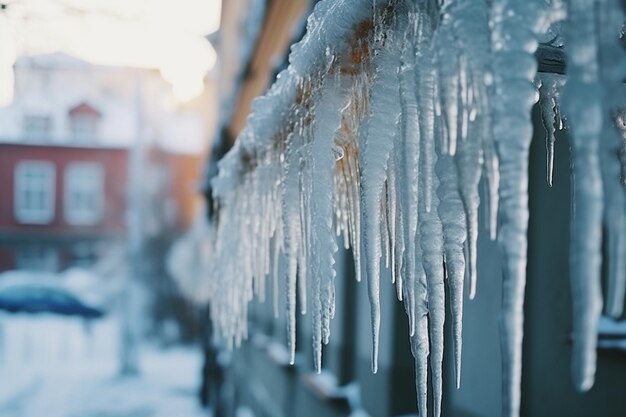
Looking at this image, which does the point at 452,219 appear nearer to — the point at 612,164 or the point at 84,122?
the point at 612,164

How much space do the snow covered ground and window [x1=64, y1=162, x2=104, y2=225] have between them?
5.89m

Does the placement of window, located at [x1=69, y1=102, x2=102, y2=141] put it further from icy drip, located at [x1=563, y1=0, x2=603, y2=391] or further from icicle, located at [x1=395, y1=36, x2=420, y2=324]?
icy drip, located at [x1=563, y1=0, x2=603, y2=391]

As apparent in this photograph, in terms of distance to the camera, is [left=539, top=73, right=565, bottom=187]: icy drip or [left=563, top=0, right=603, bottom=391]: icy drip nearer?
[left=563, top=0, right=603, bottom=391]: icy drip

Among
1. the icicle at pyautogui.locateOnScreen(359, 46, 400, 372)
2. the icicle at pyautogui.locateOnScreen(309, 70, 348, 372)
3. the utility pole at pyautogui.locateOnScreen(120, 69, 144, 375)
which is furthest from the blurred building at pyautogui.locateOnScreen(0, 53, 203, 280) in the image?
the icicle at pyautogui.locateOnScreen(359, 46, 400, 372)

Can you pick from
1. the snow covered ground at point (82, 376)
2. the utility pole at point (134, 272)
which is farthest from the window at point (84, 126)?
the utility pole at point (134, 272)

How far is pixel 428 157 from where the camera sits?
3.53 feet

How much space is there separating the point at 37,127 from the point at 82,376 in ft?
45.8

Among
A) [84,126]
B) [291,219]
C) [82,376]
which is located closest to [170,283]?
[82,376]

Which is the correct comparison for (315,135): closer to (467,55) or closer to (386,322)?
(467,55)

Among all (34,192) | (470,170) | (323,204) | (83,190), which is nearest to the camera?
(470,170)

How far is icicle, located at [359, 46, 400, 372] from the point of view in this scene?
4.07ft

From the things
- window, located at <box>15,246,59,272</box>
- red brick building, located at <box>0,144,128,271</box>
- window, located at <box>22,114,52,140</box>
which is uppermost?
window, located at <box>22,114,52,140</box>

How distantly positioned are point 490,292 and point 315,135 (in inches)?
54.9

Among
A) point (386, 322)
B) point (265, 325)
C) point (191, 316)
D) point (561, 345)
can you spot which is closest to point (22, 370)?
point (191, 316)
